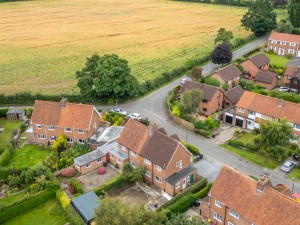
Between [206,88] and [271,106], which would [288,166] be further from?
[206,88]

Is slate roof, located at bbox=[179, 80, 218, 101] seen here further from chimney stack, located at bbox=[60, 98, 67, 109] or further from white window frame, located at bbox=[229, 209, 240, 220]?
white window frame, located at bbox=[229, 209, 240, 220]

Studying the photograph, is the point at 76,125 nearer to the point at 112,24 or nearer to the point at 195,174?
the point at 195,174

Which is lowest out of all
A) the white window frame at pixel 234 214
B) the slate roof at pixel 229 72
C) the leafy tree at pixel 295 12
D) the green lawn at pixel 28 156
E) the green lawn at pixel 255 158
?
the green lawn at pixel 28 156

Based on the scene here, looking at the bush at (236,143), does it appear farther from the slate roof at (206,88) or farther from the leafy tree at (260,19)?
the leafy tree at (260,19)

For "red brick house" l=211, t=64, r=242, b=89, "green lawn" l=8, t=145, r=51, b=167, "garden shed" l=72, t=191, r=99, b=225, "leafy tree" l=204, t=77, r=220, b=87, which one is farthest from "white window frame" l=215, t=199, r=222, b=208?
"red brick house" l=211, t=64, r=242, b=89

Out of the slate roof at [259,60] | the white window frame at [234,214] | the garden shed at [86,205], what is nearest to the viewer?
the white window frame at [234,214]

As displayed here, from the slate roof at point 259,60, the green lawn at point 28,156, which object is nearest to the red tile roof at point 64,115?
the green lawn at point 28,156

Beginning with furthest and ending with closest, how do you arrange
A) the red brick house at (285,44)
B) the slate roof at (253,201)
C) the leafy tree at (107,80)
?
the red brick house at (285,44)
the leafy tree at (107,80)
the slate roof at (253,201)

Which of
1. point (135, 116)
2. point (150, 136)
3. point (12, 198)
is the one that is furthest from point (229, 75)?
point (12, 198)

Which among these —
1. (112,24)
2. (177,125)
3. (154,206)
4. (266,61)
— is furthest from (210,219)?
(112,24)
